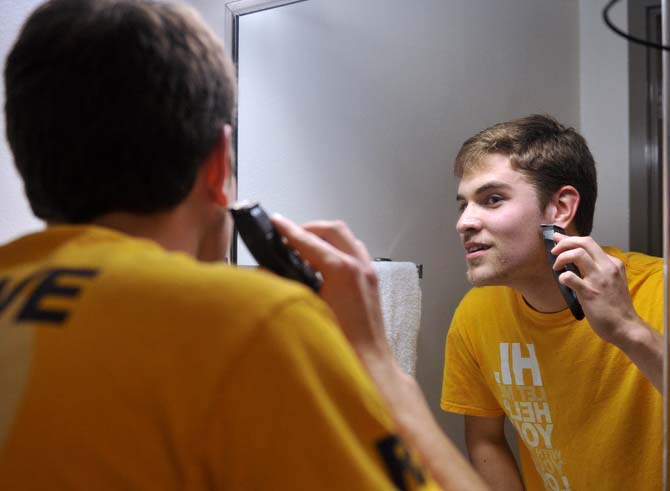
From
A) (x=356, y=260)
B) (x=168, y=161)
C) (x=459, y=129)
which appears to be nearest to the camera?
(x=168, y=161)

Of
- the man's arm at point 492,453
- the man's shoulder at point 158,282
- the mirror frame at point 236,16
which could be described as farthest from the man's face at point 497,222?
the man's shoulder at point 158,282

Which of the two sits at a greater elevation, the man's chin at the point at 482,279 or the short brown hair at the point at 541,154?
the short brown hair at the point at 541,154

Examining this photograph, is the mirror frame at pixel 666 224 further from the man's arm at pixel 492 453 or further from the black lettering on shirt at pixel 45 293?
the black lettering on shirt at pixel 45 293

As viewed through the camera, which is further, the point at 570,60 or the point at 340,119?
the point at 340,119

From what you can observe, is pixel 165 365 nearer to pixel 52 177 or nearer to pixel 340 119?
pixel 52 177

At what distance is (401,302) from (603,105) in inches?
17.5

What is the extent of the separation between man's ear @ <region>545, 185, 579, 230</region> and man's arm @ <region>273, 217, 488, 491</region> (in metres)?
0.45

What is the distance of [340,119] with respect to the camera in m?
1.15

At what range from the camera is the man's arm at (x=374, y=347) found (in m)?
0.53

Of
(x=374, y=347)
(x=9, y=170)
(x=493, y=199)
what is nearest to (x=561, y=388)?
(x=493, y=199)

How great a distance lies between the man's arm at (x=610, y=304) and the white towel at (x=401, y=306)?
0.84 feet

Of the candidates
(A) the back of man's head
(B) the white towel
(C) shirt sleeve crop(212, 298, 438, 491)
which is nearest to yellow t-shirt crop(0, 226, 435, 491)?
(C) shirt sleeve crop(212, 298, 438, 491)

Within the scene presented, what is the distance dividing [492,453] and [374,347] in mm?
468

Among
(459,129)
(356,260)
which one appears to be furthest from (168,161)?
(459,129)
